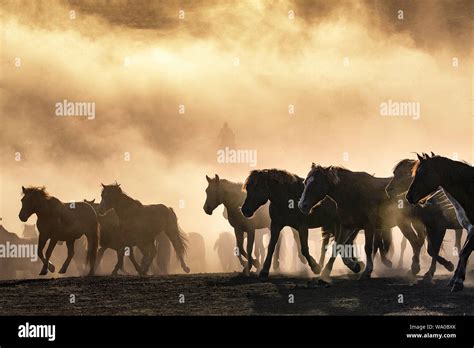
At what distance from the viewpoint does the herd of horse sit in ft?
65.0

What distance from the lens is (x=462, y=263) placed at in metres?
19.3

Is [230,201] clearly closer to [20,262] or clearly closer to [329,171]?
[329,171]

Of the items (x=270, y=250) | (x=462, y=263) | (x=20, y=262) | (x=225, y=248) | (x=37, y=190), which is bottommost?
(x=462, y=263)

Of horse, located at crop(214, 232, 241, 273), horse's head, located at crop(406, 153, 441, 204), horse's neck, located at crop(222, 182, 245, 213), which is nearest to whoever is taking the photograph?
horse's head, located at crop(406, 153, 441, 204)

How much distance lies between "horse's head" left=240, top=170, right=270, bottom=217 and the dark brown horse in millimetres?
1924

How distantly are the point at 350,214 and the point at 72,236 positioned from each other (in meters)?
9.37

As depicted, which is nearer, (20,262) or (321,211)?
(321,211)

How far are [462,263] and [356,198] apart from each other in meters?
4.06

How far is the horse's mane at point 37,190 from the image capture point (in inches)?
1013

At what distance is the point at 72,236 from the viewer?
26453 mm

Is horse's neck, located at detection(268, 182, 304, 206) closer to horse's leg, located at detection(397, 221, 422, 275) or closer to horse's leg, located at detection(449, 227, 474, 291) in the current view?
horse's leg, located at detection(397, 221, 422, 275)

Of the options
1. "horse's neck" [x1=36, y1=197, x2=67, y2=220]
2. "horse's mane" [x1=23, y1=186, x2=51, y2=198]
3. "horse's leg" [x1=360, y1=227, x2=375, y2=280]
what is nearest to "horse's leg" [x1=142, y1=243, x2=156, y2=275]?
"horse's neck" [x1=36, y1=197, x2=67, y2=220]

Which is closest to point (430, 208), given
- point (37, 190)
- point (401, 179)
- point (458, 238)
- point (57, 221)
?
point (401, 179)

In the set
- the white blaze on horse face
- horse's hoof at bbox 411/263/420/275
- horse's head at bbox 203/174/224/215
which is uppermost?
horse's head at bbox 203/174/224/215
